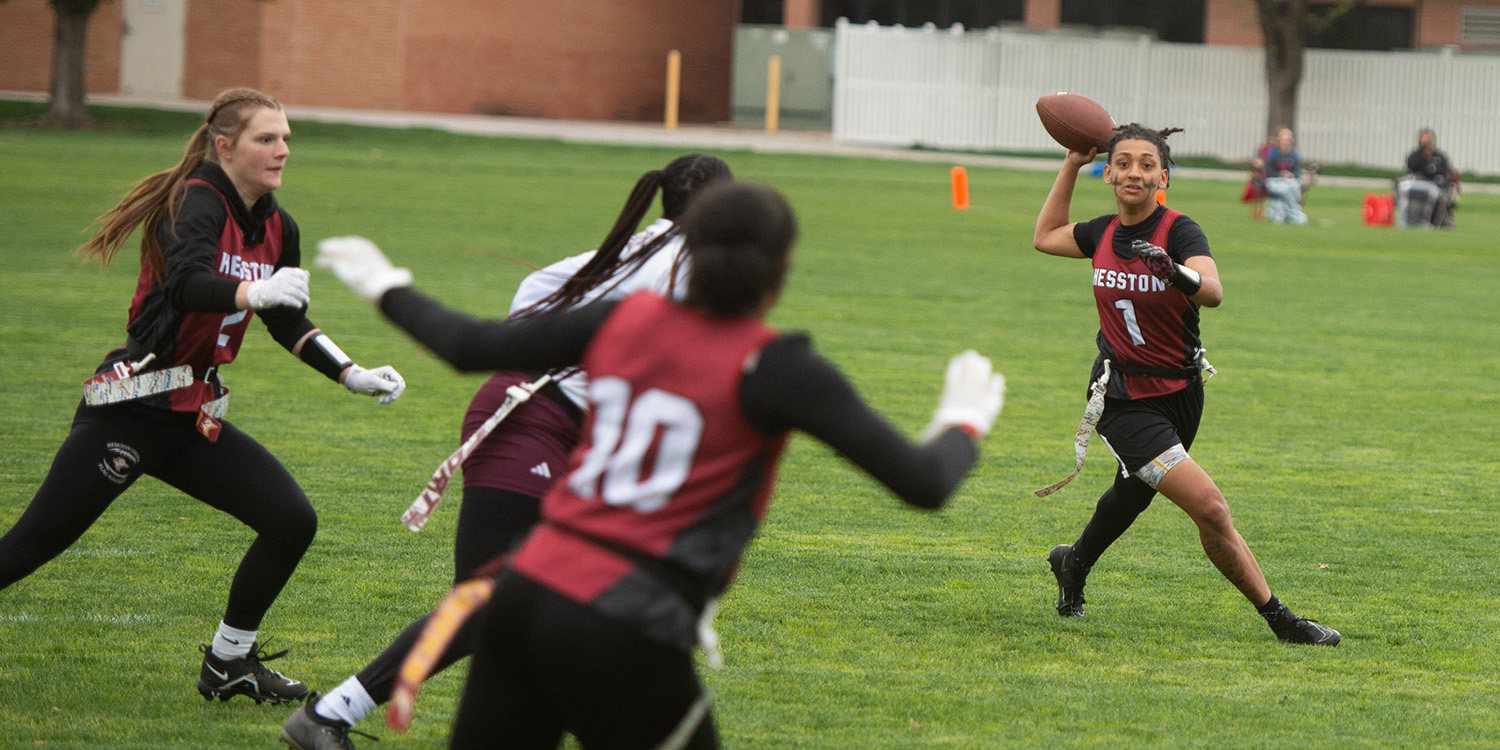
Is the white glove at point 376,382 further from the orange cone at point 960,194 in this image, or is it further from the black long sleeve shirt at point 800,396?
the orange cone at point 960,194

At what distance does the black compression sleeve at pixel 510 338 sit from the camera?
10.2 feet

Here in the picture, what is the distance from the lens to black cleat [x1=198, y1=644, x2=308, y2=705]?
5082mm

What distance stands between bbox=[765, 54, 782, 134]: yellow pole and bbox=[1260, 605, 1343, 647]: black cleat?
134 feet

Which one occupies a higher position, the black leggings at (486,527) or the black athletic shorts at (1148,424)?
the black athletic shorts at (1148,424)

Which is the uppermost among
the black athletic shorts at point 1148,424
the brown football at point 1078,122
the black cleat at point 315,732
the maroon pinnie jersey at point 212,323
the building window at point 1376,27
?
the building window at point 1376,27

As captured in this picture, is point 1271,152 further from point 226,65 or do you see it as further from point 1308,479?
point 226,65

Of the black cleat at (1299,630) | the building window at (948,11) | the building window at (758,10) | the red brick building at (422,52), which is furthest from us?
the building window at (758,10)

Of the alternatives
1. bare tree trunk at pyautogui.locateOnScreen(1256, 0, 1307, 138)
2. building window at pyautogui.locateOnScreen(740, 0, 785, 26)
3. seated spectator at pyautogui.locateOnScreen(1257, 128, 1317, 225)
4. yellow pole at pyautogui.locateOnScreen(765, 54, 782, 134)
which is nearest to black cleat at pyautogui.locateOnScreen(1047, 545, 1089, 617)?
seated spectator at pyautogui.locateOnScreen(1257, 128, 1317, 225)

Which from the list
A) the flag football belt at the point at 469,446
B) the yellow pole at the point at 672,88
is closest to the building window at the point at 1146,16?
the yellow pole at the point at 672,88

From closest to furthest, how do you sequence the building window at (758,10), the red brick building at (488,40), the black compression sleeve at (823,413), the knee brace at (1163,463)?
the black compression sleeve at (823,413) < the knee brace at (1163,463) < the red brick building at (488,40) < the building window at (758,10)

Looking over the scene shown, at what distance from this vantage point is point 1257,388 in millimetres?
12711

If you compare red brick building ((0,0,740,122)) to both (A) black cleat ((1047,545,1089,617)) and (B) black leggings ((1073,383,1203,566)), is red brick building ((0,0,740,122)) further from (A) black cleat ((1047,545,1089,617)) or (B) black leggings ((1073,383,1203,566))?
(B) black leggings ((1073,383,1203,566))

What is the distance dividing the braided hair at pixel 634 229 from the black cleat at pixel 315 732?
129 cm

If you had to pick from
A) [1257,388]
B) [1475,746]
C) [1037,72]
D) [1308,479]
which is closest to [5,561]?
[1475,746]
